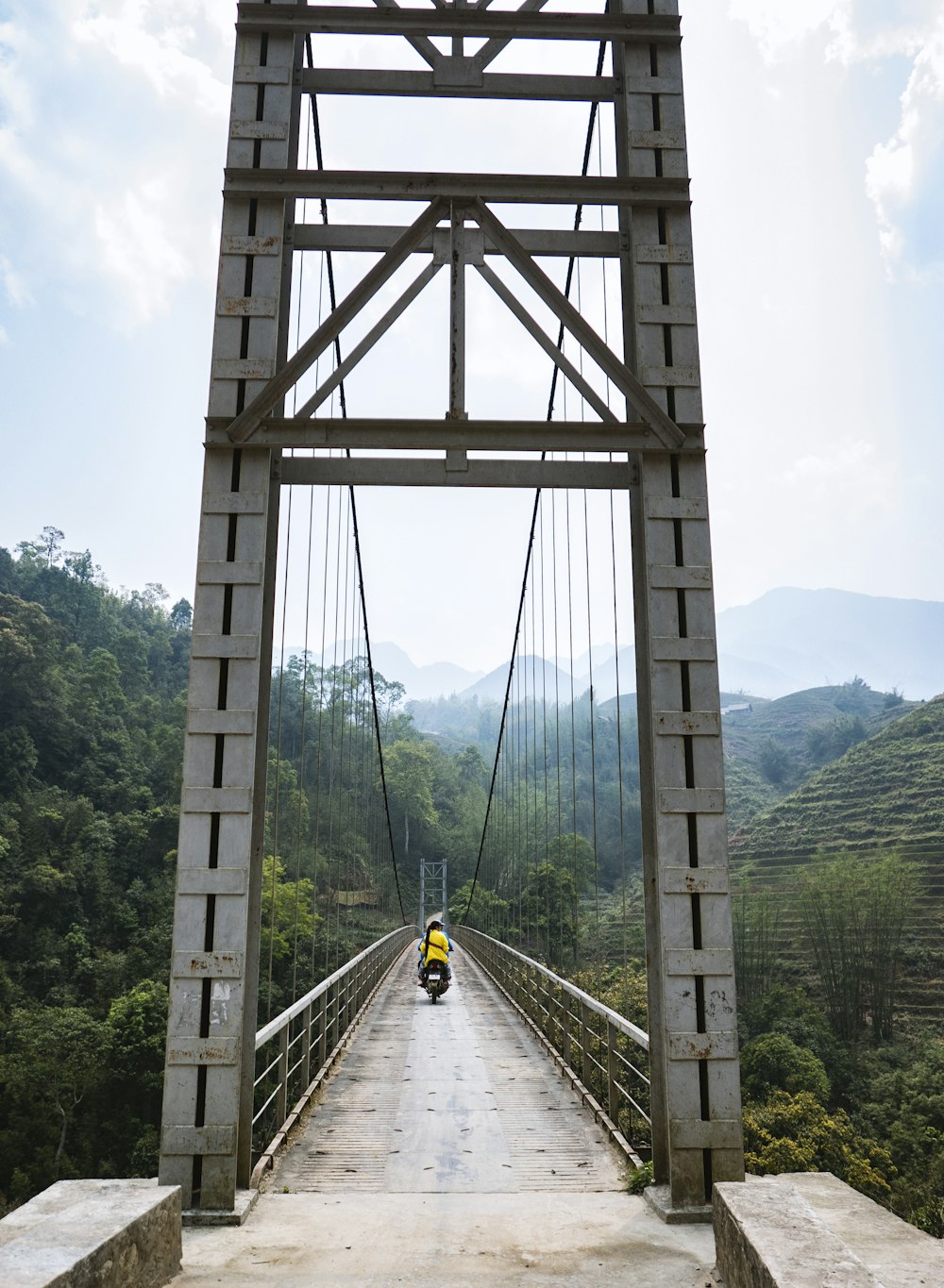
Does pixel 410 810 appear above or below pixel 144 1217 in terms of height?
above

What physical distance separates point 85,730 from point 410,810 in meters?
23.1

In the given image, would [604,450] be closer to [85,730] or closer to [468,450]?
[468,450]

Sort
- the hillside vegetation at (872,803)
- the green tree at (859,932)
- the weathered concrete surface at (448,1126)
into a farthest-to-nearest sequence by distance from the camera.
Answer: the hillside vegetation at (872,803)
the green tree at (859,932)
the weathered concrete surface at (448,1126)

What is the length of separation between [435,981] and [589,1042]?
20.3 ft

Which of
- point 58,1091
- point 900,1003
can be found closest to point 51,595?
point 58,1091

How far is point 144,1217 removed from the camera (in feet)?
8.93

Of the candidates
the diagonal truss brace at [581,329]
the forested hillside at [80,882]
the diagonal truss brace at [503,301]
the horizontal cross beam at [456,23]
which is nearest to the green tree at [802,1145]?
the diagonal truss brace at [581,329]

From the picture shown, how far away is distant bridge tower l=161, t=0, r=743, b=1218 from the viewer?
3.99m

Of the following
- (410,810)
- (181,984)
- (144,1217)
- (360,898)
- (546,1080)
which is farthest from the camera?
(410,810)

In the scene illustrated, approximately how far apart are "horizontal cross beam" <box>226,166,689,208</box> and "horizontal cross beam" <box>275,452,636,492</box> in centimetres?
Result: 123

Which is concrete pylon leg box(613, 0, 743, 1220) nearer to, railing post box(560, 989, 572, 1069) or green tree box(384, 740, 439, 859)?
railing post box(560, 989, 572, 1069)

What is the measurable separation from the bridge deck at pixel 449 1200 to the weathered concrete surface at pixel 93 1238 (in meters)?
0.25

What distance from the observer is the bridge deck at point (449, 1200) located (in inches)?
127

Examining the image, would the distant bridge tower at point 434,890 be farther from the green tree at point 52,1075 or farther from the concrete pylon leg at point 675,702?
the concrete pylon leg at point 675,702
